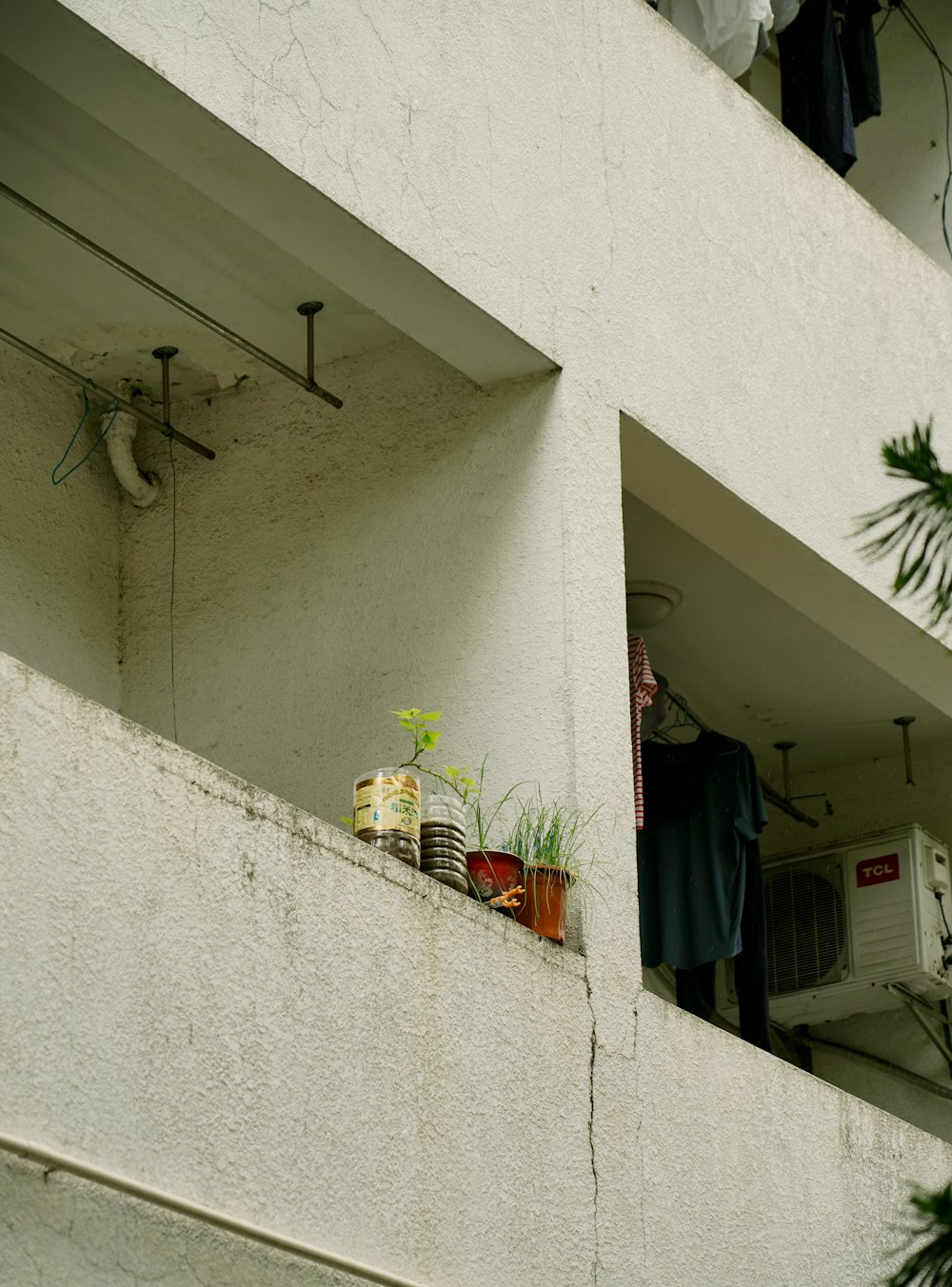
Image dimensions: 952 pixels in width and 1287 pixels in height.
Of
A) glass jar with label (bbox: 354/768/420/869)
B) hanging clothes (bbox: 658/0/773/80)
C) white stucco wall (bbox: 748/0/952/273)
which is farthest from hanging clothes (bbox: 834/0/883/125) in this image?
glass jar with label (bbox: 354/768/420/869)

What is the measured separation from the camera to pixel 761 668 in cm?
845

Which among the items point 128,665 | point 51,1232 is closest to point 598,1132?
point 51,1232

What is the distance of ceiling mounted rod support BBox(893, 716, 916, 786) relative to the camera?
8.77 metres

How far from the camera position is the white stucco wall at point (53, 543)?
630 centimetres

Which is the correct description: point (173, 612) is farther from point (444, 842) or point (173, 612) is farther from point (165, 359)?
point (444, 842)

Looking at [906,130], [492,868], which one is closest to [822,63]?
[906,130]

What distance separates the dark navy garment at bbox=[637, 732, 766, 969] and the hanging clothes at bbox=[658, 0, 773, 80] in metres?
2.59

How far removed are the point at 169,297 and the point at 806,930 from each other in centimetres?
416

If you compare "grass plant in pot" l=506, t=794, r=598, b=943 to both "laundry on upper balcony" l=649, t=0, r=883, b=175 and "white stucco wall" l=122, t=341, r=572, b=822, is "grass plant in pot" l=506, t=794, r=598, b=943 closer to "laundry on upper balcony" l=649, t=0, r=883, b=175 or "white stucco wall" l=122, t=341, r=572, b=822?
"white stucco wall" l=122, t=341, r=572, b=822

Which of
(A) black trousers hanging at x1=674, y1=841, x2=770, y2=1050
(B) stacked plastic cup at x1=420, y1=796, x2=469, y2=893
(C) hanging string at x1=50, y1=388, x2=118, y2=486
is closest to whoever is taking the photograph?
(B) stacked plastic cup at x1=420, y1=796, x2=469, y2=893

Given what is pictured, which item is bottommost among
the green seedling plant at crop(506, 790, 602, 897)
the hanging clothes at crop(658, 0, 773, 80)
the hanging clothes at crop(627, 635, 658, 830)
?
the green seedling plant at crop(506, 790, 602, 897)

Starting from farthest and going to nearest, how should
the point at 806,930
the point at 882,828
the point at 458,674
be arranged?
1. the point at 882,828
2. the point at 806,930
3. the point at 458,674

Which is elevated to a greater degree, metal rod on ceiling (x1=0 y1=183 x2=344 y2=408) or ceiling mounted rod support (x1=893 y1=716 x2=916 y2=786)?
metal rod on ceiling (x1=0 y1=183 x2=344 y2=408)

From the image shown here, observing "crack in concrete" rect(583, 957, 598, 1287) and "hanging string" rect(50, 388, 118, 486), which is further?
"hanging string" rect(50, 388, 118, 486)
